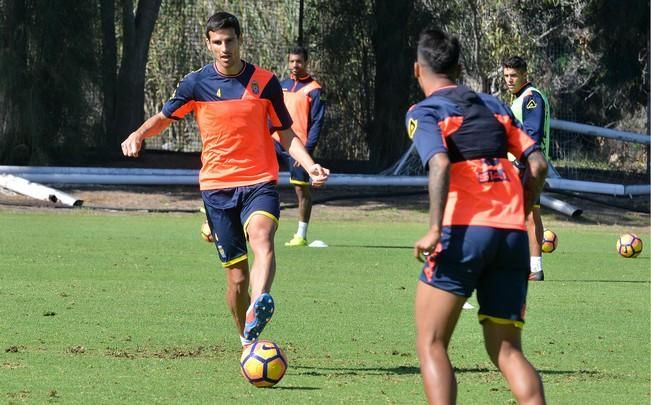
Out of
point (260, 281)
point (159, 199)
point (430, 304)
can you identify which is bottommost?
→ point (159, 199)

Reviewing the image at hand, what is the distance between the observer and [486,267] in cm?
566

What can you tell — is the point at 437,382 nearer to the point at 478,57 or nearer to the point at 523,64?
the point at 523,64

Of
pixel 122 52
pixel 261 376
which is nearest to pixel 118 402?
pixel 261 376

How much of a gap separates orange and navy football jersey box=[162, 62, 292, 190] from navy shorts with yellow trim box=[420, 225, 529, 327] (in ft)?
9.87

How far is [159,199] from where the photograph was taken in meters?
22.5

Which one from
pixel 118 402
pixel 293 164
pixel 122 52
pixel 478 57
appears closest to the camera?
pixel 118 402

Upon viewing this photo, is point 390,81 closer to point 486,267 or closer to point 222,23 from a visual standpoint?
point 222,23

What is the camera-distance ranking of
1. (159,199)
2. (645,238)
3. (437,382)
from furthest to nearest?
(159,199), (645,238), (437,382)

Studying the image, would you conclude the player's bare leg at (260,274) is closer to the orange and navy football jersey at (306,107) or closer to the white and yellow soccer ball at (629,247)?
the orange and navy football jersey at (306,107)

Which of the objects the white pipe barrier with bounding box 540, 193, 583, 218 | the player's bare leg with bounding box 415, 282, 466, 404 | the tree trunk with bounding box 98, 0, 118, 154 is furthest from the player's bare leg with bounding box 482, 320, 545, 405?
the tree trunk with bounding box 98, 0, 118, 154

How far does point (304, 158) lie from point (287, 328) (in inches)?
73.8

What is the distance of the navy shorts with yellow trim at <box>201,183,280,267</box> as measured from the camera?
8.31 metres

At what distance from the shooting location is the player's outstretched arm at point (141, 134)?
8133 millimetres

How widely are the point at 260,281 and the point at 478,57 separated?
81.4 ft
